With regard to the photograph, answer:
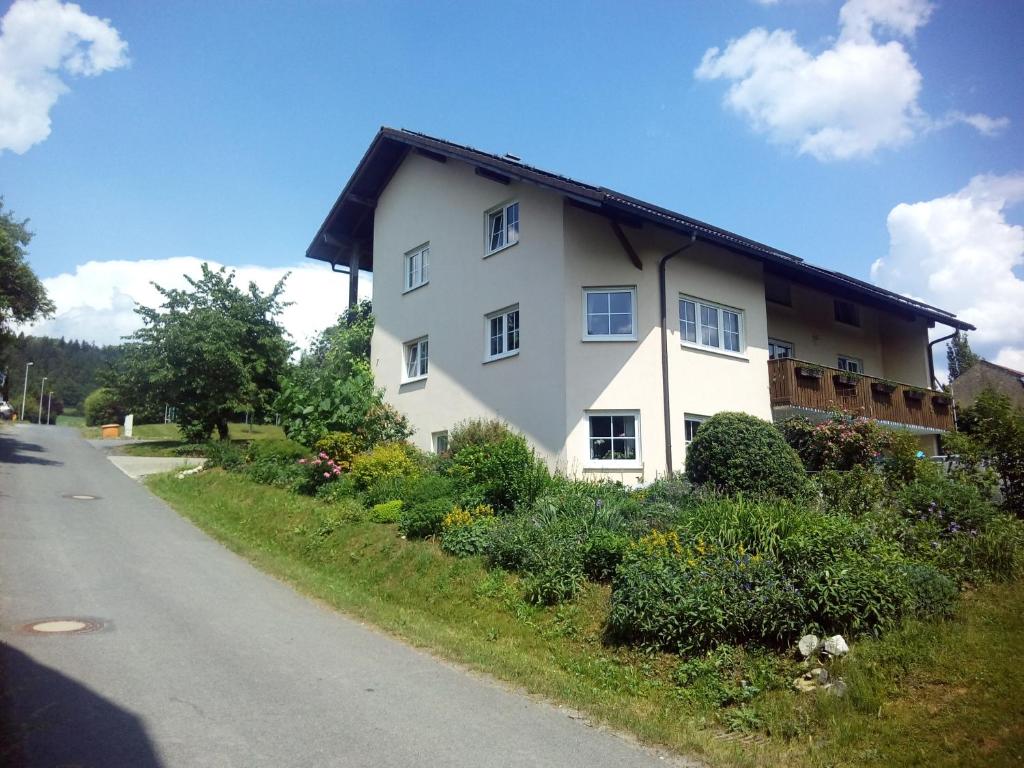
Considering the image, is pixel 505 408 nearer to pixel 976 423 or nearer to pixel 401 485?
pixel 401 485

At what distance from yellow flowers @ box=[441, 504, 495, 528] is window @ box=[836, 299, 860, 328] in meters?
16.4

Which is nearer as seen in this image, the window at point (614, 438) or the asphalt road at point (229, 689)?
the asphalt road at point (229, 689)

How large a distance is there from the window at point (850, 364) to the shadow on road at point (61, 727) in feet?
71.8

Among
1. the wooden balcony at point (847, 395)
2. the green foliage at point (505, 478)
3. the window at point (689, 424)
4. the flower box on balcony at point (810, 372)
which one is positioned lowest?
the green foliage at point (505, 478)

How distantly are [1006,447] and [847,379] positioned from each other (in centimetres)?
941

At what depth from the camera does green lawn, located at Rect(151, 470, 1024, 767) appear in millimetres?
5023

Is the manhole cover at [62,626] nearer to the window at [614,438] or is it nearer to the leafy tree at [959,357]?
the window at [614,438]

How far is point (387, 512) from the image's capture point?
485 inches

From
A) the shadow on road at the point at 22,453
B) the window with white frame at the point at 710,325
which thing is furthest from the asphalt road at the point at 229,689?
the shadow on road at the point at 22,453

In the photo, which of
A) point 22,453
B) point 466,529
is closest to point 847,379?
point 466,529

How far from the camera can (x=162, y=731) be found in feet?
16.2

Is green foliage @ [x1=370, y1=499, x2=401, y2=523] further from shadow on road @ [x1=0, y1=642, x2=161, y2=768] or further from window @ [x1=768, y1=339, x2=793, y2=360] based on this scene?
window @ [x1=768, y1=339, x2=793, y2=360]

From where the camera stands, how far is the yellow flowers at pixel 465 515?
1071 centimetres

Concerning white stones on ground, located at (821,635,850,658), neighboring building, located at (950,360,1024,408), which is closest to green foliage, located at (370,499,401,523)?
white stones on ground, located at (821,635,850,658)
